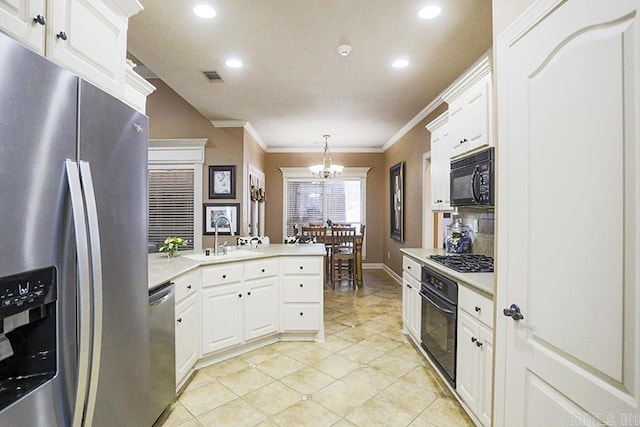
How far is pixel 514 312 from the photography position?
1.26 meters

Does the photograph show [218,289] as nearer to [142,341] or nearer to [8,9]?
[142,341]

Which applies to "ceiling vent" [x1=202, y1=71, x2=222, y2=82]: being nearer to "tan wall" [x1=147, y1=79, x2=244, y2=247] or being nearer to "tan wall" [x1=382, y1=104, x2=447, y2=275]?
"tan wall" [x1=147, y1=79, x2=244, y2=247]

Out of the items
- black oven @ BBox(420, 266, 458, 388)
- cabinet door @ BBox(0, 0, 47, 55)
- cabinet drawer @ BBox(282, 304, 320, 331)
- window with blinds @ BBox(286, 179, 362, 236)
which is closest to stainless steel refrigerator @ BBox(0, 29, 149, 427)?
cabinet door @ BBox(0, 0, 47, 55)

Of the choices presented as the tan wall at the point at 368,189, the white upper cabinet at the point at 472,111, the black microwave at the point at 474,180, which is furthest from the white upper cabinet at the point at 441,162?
the tan wall at the point at 368,189

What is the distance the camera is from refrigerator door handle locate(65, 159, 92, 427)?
34.8 inches

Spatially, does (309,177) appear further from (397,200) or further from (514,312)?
(514,312)

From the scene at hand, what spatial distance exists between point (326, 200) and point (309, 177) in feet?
2.27

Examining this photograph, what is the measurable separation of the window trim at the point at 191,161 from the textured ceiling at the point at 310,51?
0.66m

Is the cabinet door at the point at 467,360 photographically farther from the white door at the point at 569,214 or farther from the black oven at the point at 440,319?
the white door at the point at 569,214

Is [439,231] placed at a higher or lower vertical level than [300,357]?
higher

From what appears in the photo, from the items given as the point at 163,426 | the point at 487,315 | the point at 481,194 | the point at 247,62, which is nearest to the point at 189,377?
the point at 163,426

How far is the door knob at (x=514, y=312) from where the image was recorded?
48.7 inches

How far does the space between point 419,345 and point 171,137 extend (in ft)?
15.2

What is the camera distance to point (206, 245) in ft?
16.6
